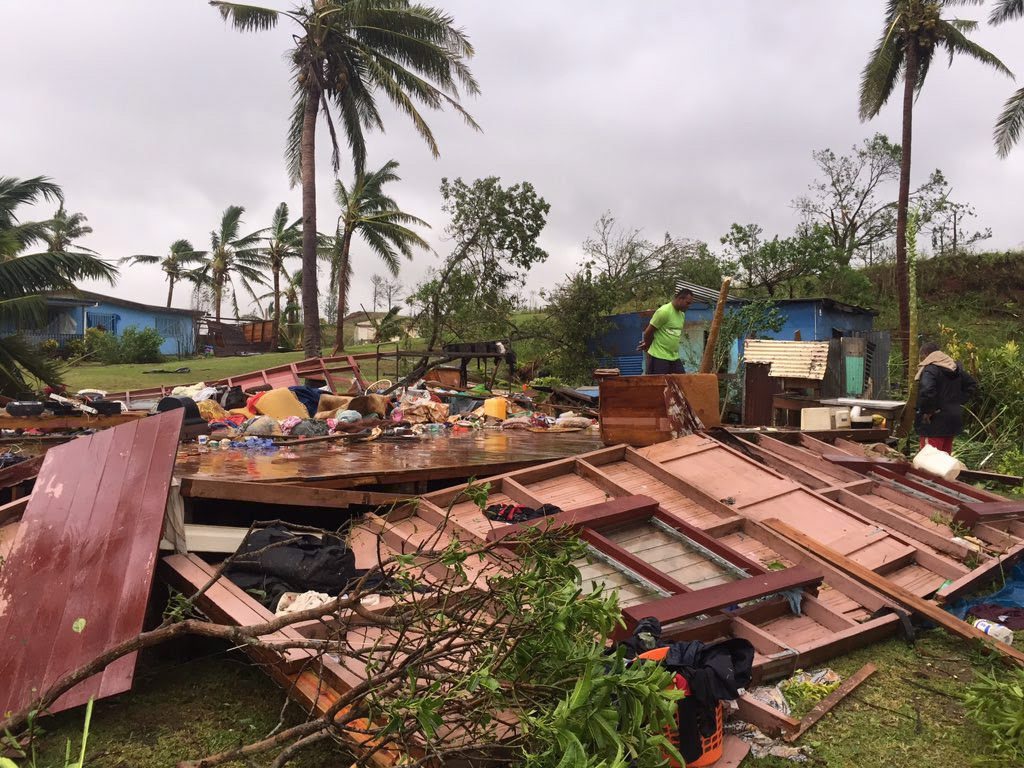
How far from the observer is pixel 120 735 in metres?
3.21

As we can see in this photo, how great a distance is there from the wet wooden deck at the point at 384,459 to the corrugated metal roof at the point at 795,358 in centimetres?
485

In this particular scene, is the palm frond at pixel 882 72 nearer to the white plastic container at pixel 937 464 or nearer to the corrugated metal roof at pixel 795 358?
the corrugated metal roof at pixel 795 358

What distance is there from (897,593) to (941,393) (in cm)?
429

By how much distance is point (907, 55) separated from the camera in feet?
58.4

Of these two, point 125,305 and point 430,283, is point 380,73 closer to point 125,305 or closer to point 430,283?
point 430,283

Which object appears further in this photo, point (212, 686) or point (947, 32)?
point (947, 32)

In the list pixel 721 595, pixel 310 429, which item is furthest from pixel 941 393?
pixel 310 429

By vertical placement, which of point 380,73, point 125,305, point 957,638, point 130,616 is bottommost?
point 957,638

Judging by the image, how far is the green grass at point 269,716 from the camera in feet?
10.0

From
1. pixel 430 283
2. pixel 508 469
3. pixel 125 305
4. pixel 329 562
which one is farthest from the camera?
pixel 125 305

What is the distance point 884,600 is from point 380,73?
653 inches

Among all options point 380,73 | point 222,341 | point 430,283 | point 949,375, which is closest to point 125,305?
point 222,341

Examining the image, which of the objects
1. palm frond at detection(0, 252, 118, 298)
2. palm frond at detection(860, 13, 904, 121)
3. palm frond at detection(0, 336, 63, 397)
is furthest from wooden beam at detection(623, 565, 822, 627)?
palm frond at detection(860, 13, 904, 121)

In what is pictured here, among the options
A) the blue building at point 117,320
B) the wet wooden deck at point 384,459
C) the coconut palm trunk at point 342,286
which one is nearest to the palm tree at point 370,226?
the coconut palm trunk at point 342,286
